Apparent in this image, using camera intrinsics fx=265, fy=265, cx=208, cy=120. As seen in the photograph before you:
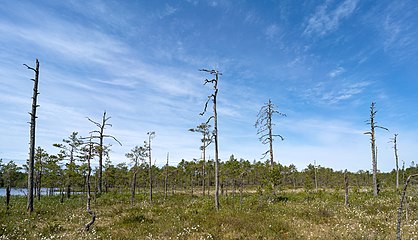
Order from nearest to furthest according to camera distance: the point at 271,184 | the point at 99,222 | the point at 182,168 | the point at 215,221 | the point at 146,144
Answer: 1. the point at 215,221
2. the point at 99,222
3. the point at 271,184
4. the point at 146,144
5. the point at 182,168

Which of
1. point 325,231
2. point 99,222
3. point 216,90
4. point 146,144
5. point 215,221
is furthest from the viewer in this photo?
point 146,144

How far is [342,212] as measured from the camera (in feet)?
55.9

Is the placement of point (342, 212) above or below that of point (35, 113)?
below

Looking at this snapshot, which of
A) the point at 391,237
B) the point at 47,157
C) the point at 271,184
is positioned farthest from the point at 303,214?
the point at 47,157

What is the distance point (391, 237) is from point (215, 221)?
7.45 meters

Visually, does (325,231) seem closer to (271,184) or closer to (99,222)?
(99,222)

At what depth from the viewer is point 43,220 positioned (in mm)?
15461

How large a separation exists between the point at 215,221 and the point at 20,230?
904cm

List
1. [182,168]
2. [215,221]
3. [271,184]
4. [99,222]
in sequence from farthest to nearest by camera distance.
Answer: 1. [182,168]
2. [271,184]
3. [99,222]
4. [215,221]

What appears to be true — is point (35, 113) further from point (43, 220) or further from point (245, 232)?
point (245, 232)

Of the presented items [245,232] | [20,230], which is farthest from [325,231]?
[20,230]

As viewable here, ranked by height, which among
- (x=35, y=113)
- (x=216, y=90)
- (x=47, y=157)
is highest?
(x=216, y=90)

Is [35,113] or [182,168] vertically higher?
[35,113]

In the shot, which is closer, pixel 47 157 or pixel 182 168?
pixel 47 157
